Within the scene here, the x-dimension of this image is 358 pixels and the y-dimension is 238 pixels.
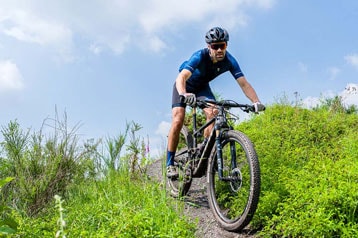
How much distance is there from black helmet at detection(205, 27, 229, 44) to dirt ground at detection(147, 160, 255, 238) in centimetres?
215

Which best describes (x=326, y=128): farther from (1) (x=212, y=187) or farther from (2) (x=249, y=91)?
(1) (x=212, y=187)

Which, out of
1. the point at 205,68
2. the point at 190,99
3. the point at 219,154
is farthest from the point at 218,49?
the point at 219,154

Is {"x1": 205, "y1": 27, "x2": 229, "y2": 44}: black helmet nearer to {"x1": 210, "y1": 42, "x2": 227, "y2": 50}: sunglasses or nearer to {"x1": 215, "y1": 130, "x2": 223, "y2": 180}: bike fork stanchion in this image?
{"x1": 210, "y1": 42, "x2": 227, "y2": 50}: sunglasses

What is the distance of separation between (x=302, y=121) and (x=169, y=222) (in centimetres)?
547

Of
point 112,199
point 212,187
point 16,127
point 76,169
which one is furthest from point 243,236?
point 16,127

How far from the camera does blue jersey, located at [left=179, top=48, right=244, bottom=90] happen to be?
6.41 metres

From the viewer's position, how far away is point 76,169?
23.9 feet

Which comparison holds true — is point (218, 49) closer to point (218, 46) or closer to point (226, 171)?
point (218, 46)

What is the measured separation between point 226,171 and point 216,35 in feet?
5.83

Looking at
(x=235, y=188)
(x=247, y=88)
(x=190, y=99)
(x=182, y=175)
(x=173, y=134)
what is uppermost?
(x=247, y=88)

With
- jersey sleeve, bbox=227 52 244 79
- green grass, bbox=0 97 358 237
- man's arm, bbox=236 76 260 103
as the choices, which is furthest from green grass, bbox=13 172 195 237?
jersey sleeve, bbox=227 52 244 79

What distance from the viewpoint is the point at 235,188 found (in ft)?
18.9

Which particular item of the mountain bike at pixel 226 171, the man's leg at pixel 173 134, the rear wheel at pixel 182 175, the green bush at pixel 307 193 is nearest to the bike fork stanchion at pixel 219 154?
the mountain bike at pixel 226 171

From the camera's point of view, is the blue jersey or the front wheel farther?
the blue jersey
